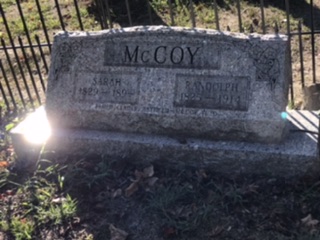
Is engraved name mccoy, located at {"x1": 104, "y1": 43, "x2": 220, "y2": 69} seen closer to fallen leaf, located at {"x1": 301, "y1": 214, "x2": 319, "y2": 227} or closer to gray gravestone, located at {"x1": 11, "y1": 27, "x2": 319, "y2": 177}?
gray gravestone, located at {"x1": 11, "y1": 27, "x2": 319, "y2": 177}

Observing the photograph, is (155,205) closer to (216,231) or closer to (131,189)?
(131,189)

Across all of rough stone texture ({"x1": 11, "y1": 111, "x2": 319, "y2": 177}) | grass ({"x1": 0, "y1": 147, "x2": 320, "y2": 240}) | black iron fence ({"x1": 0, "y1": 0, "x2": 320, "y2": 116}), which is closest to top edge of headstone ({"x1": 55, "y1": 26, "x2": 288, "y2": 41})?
rough stone texture ({"x1": 11, "y1": 111, "x2": 319, "y2": 177})

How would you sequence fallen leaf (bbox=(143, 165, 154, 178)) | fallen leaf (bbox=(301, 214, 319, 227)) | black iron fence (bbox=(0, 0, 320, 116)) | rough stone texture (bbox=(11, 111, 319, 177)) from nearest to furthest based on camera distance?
fallen leaf (bbox=(301, 214, 319, 227)) → rough stone texture (bbox=(11, 111, 319, 177)) → fallen leaf (bbox=(143, 165, 154, 178)) → black iron fence (bbox=(0, 0, 320, 116))

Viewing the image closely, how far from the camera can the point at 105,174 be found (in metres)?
3.91

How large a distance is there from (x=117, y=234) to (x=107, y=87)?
3.91 ft

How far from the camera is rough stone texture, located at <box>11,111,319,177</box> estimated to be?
357cm

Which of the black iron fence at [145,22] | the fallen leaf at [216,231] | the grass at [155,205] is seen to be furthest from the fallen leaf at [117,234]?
the black iron fence at [145,22]

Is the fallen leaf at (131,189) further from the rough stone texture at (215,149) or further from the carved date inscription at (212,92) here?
the carved date inscription at (212,92)

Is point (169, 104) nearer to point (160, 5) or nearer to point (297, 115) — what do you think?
point (297, 115)

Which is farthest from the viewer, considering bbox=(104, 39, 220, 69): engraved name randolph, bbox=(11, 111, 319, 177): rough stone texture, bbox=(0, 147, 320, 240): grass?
bbox=(104, 39, 220, 69): engraved name randolph

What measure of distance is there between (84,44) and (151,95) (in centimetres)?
73

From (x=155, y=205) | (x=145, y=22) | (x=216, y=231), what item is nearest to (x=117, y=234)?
(x=155, y=205)

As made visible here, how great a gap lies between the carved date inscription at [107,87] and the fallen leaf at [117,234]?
986 millimetres

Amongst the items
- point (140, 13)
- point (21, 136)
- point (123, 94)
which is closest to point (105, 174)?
point (123, 94)
